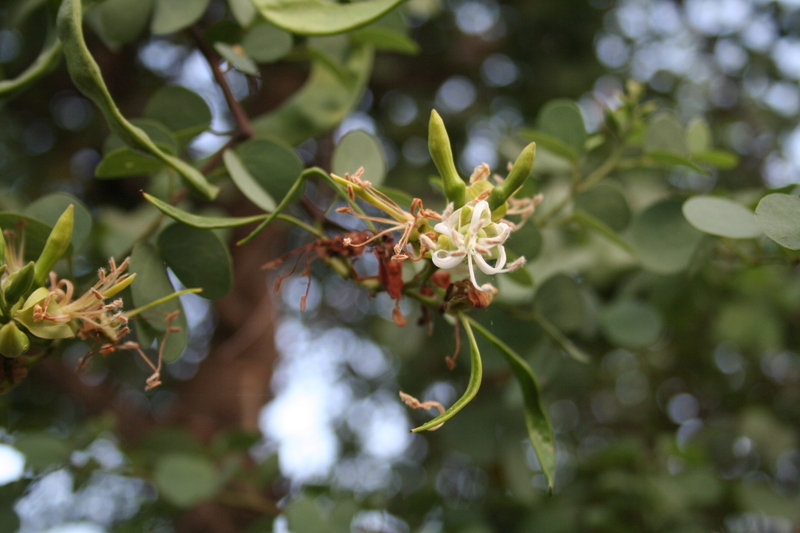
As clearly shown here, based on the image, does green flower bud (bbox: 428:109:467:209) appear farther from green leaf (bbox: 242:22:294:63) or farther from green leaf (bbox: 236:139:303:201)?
green leaf (bbox: 242:22:294:63)

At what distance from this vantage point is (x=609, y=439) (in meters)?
2.19

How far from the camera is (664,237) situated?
87cm

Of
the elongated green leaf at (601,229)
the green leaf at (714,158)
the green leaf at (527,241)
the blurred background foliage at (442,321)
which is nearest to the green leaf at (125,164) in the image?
the blurred background foliage at (442,321)

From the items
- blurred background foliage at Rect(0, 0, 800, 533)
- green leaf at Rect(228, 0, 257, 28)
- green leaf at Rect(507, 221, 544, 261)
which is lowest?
blurred background foliage at Rect(0, 0, 800, 533)

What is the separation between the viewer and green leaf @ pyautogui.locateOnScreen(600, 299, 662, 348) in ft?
3.63

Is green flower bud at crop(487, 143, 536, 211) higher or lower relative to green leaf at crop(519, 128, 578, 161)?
higher

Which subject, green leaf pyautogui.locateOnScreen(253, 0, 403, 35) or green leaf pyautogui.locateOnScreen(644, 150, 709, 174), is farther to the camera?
green leaf pyautogui.locateOnScreen(644, 150, 709, 174)

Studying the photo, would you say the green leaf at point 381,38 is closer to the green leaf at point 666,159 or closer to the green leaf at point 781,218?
the green leaf at point 666,159

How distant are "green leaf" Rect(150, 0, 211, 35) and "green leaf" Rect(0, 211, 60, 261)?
315mm

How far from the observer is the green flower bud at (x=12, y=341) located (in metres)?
0.54

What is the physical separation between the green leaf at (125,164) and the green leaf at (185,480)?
0.57 metres

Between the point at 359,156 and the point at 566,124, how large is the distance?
1.11ft

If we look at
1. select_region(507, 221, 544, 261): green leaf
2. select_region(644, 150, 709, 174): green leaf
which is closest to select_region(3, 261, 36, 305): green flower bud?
select_region(507, 221, 544, 261): green leaf

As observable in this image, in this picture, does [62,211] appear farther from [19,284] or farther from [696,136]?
[696,136]
